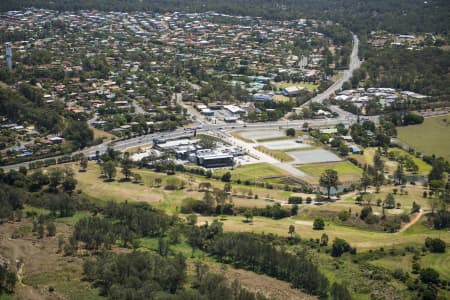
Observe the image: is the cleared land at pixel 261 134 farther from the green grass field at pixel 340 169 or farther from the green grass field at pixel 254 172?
the green grass field at pixel 340 169

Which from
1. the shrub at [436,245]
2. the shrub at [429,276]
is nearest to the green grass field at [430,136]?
the shrub at [436,245]

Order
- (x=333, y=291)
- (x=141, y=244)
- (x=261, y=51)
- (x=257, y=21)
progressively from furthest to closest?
(x=257, y=21) → (x=261, y=51) → (x=141, y=244) → (x=333, y=291)

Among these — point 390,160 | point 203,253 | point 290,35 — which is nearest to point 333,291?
point 203,253

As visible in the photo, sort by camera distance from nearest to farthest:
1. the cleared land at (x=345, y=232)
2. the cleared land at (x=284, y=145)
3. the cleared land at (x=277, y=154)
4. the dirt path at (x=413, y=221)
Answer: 1. the cleared land at (x=345, y=232)
2. the dirt path at (x=413, y=221)
3. the cleared land at (x=277, y=154)
4. the cleared land at (x=284, y=145)

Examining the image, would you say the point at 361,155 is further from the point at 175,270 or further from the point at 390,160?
the point at 175,270

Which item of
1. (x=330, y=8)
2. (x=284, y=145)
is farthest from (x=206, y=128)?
(x=330, y=8)
